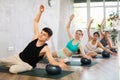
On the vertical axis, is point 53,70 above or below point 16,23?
below

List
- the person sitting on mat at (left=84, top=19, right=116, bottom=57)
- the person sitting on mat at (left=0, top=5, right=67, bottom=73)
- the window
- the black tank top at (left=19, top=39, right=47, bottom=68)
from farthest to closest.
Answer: the window
the person sitting on mat at (left=84, top=19, right=116, bottom=57)
the black tank top at (left=19, top=39, right=47, bottom=68)
the person sitting on mat at (left=0, top=5, right=67, bottom=73)

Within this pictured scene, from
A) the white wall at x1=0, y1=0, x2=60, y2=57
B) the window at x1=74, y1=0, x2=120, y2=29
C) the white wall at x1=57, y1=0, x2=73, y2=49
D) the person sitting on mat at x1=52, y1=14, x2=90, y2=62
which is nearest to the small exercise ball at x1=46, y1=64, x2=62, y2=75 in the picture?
the person sitting on mat at x1=52, y1=14, x2=90, y2=62

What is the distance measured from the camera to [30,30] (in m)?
6.67

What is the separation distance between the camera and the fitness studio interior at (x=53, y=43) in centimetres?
398

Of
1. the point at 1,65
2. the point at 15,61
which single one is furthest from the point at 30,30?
the point at 15,61

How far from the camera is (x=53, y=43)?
26.6 ft

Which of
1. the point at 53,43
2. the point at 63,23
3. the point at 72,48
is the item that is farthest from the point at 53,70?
the point at 63,23

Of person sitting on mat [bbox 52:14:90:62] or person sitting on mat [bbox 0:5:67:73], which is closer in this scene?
person sitting on mat [bbox 0:5:67:73]

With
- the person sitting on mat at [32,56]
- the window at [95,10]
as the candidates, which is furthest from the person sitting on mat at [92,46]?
the window at [95,10]

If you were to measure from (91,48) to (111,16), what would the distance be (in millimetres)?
4040

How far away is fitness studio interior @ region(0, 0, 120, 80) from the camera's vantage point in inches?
157

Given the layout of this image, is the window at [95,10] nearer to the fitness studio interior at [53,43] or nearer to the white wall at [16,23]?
the fitness studio interior at [53,43]

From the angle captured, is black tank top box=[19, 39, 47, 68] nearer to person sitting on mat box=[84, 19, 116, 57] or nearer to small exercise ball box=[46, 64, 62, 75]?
small exercise ball box=[46, 64, 62, 75]

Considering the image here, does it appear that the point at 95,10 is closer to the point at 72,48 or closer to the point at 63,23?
the point at 63,23
